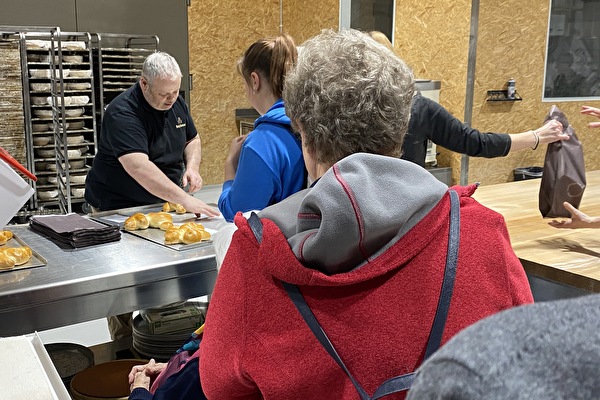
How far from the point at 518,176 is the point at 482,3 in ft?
5.18

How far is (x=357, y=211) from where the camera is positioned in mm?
884

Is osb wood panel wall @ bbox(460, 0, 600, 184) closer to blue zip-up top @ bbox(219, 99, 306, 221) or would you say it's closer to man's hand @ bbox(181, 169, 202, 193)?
man's hand @ bbox(181, 169, 202, 193)

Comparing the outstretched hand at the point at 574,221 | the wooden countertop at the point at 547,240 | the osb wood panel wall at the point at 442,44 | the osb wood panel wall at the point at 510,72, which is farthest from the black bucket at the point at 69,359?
the osb wood panel wall at the point at 510,72

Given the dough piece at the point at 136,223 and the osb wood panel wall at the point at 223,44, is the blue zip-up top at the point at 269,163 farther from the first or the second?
the osb wood panel wall at the point at 223,44

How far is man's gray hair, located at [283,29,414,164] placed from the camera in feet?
3.43

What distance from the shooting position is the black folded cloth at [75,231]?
2.25 metres

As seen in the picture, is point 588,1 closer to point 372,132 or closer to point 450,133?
point 450,133

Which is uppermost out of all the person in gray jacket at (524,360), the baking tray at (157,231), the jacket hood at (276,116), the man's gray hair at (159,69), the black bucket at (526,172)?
the man's gray hair at (159,69)

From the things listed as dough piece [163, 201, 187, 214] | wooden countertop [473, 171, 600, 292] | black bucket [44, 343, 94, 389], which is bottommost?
black bucket [44, 343, 94, 389]

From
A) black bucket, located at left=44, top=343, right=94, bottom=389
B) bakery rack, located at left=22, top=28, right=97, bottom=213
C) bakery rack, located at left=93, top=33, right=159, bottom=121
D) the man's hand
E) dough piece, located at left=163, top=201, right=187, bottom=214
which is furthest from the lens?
bakery rack, located at left=93, top=33, right=159, bottom=121

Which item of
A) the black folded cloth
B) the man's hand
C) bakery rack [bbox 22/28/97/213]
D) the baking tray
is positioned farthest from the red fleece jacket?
bakery rack [bbox 22/28/97/213]

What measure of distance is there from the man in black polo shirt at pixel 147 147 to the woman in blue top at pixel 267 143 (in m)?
0.88

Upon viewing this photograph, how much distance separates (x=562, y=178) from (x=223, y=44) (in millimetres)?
5119

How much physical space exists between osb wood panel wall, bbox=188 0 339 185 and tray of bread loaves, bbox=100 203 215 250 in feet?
12.8
